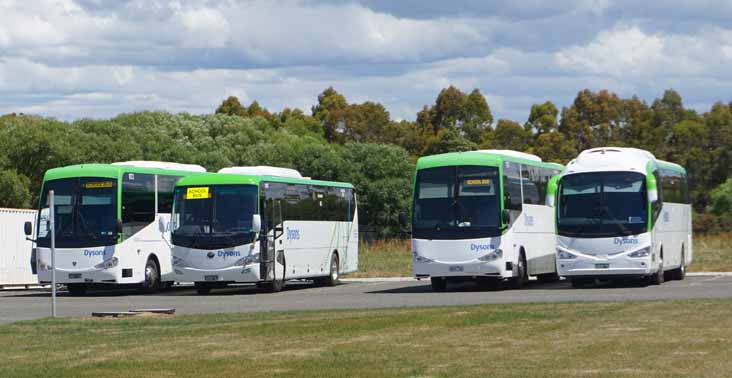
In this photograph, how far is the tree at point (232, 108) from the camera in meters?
144

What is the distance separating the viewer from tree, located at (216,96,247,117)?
14400 centimetres

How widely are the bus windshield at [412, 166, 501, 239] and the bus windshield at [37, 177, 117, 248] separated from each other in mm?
8594

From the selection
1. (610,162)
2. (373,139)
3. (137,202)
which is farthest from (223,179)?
(373,139)

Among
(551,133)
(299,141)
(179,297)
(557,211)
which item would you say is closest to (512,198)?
(557,211)

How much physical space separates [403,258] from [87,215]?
70.0ft

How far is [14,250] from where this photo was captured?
41.2m

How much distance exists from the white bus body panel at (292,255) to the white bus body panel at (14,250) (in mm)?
9311

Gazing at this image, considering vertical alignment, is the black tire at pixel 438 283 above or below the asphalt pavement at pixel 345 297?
above

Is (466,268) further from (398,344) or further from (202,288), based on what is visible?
(398,344)

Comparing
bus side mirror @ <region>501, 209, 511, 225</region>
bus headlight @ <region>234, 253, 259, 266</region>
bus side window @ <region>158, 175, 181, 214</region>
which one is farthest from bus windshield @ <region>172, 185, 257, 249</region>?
bus side mirror @ <region>501, 209, 511, 225</region>

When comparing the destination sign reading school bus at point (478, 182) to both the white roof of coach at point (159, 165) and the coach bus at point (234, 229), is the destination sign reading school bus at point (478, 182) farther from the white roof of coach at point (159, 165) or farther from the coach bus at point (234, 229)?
the white roof of coach at point (159, 165)

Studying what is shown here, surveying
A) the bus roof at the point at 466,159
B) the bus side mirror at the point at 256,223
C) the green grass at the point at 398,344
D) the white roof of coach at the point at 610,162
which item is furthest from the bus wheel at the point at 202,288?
the green grass at the point at 398,344

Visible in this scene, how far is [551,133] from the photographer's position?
124562 millimetres

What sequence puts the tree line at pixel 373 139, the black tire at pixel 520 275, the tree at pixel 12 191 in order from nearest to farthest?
the black tire at pixel 520 275, the tree at pixel 12 191, the tree line at pixel 373 139
